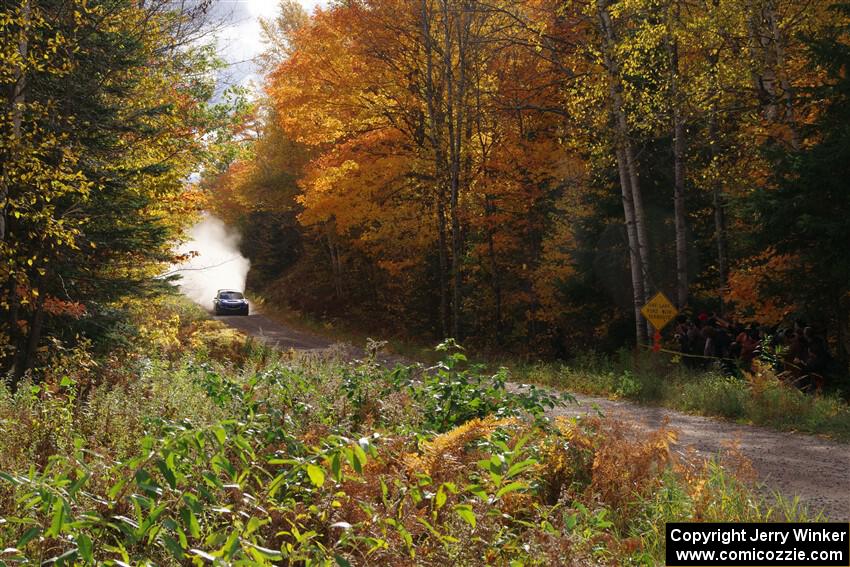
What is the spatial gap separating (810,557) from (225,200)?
44986mm

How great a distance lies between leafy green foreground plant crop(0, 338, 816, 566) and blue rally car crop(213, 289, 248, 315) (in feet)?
107

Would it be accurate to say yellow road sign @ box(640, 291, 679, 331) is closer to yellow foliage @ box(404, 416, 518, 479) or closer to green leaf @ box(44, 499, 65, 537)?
yellow foliage @ box(404, 416, 518, 479)

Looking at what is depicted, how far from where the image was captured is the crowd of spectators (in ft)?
46.3

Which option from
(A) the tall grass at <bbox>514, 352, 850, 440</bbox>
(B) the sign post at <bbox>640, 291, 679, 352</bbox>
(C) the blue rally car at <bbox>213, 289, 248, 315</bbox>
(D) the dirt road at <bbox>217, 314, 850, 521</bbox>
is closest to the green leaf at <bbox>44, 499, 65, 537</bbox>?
(D) the dirt road at <bbox>217, 314, 850, 521</bbox>

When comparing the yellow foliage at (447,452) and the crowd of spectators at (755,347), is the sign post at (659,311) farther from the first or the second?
the yellow foliage at (447,452)

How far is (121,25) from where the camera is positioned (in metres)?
13.2

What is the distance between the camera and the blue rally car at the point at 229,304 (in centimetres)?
4109

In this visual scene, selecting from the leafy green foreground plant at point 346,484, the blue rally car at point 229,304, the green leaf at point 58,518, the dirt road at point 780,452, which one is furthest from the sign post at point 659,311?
the blue rally car at point 229,304

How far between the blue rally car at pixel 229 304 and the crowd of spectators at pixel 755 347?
26.3 m

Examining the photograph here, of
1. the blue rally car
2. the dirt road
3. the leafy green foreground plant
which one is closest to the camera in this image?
the leafy green foreground plant

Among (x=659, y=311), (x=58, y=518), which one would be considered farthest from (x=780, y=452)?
(x=58, y=518)

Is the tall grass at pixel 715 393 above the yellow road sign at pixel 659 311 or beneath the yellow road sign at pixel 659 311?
beneath

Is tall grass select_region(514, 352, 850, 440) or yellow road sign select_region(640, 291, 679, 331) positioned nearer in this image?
tall grass select_region(514, 352, 850, 440)

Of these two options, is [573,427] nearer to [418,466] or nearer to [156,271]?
[418,466]
